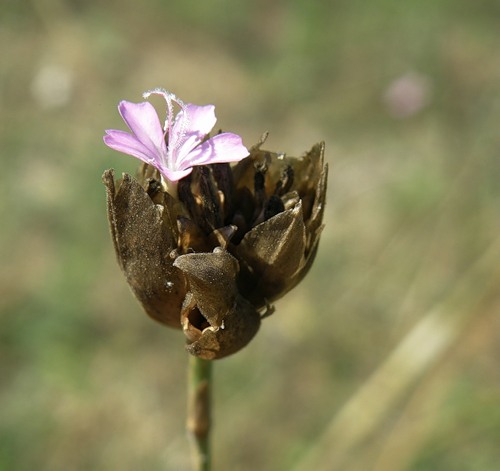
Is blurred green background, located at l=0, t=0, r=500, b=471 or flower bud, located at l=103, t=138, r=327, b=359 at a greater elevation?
blurred green background, located at l=0, t=0, r=500, b=471

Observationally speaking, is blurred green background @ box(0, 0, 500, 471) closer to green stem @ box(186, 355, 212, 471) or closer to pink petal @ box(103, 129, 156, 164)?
green stem @ box(186, 355, 212, 471)

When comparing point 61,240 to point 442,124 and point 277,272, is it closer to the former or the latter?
point 442,124

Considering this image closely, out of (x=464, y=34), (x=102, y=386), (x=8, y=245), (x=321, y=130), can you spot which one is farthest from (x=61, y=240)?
(x=464, y=34)

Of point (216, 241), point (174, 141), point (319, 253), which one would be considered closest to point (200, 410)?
point (216, 241)

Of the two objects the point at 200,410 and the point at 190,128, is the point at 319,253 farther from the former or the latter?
the point at 190,128

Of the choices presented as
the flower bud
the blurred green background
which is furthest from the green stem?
the blurred green background

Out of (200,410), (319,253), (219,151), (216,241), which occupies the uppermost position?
(319,253)
